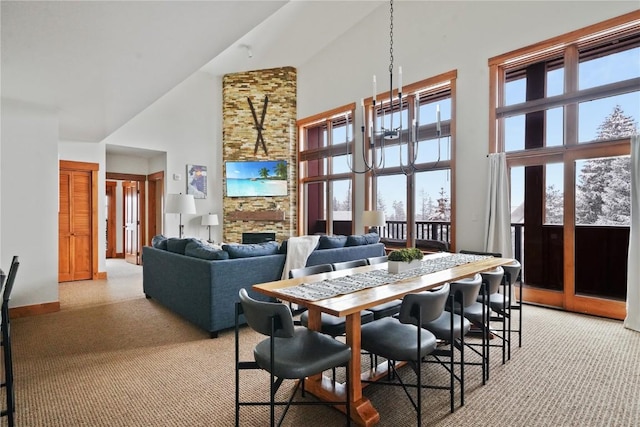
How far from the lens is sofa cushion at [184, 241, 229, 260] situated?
3490mm

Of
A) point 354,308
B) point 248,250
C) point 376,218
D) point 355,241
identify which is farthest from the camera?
point 376,218

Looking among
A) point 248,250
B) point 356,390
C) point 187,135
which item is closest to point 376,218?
point 248,250

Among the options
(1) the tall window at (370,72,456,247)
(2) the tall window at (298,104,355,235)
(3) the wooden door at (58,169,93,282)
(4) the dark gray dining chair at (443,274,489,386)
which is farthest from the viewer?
(2) the tall window at (298,104,355,235)

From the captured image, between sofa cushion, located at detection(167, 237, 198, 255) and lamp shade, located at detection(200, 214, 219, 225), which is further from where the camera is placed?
lamp shade, located at detection(200, 214, 219, 225)

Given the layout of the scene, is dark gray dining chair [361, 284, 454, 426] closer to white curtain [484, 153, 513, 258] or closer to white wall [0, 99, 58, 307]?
white curtain [484, 153, 513, 258]

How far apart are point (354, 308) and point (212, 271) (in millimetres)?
1973

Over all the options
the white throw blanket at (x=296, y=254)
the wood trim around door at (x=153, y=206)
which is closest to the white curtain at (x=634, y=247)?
the white throw blanket at (x=296, y=254)

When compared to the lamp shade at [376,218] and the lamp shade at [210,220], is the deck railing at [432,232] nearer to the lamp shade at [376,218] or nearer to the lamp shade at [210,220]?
the lamp shade at [376,218]

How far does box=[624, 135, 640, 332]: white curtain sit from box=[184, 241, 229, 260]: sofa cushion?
427 centimetres

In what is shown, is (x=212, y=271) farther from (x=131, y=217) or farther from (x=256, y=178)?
(x=131, y=217)

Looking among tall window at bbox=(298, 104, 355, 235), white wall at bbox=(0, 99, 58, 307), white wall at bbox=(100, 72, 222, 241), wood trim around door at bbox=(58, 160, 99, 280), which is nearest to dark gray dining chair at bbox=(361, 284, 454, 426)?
white wall at bbox=(0, 99, 58, 307)

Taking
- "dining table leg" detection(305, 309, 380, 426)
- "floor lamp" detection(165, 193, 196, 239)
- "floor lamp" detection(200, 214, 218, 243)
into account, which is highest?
"floor lamp" detection(165, 193, 196, 239)

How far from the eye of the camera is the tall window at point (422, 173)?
5508mm

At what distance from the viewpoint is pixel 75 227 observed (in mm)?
6254
